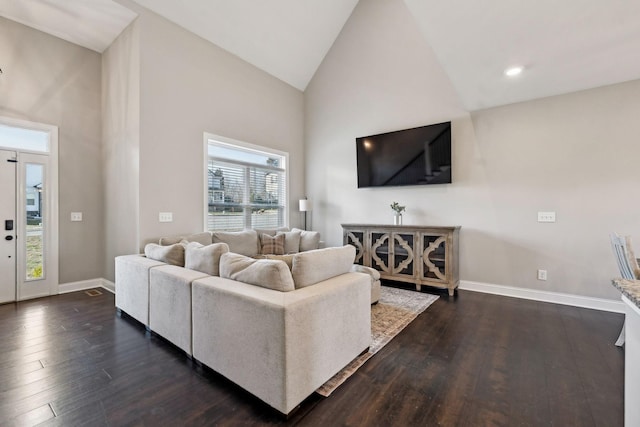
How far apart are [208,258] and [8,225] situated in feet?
11.3

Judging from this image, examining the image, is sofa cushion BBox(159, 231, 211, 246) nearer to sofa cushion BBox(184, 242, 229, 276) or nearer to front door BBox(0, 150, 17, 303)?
sofa cushion BBox(184, 242, 229, 276)

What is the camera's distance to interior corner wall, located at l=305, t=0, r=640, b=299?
129 inches

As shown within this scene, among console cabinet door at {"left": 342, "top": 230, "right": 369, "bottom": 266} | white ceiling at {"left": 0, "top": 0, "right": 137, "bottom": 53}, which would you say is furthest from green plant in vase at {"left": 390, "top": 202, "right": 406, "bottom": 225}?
white ceiling at {"left": 0, "top": 0, "right": 137, "bottom": 53}

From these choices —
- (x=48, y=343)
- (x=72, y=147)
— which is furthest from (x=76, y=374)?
(x=72, y=147)

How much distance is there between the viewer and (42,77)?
3.88 metres

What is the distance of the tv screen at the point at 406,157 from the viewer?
4227 millimetres

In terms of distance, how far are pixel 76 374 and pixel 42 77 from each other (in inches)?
164

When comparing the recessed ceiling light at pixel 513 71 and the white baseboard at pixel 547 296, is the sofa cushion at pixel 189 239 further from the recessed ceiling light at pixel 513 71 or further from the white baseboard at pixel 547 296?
the recessed ceiling light at pixel 513 71

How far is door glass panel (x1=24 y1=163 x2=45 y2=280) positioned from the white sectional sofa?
2691 mm

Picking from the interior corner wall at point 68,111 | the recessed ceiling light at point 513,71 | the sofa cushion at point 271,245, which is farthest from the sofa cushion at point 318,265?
the interior corner wall at point 68,111

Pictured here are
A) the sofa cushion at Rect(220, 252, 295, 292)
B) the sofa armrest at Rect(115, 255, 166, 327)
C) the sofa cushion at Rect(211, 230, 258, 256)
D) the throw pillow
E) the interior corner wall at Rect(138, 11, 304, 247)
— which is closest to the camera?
the sofa cushion at Rect(220, 252, 295, 292)

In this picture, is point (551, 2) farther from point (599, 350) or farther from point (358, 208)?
point (358, 208)

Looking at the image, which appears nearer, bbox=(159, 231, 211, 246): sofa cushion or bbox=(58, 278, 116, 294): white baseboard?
bbox=(159, 231, 211, 246): sofa cushion

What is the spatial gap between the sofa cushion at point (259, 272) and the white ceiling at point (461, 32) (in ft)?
7.18
